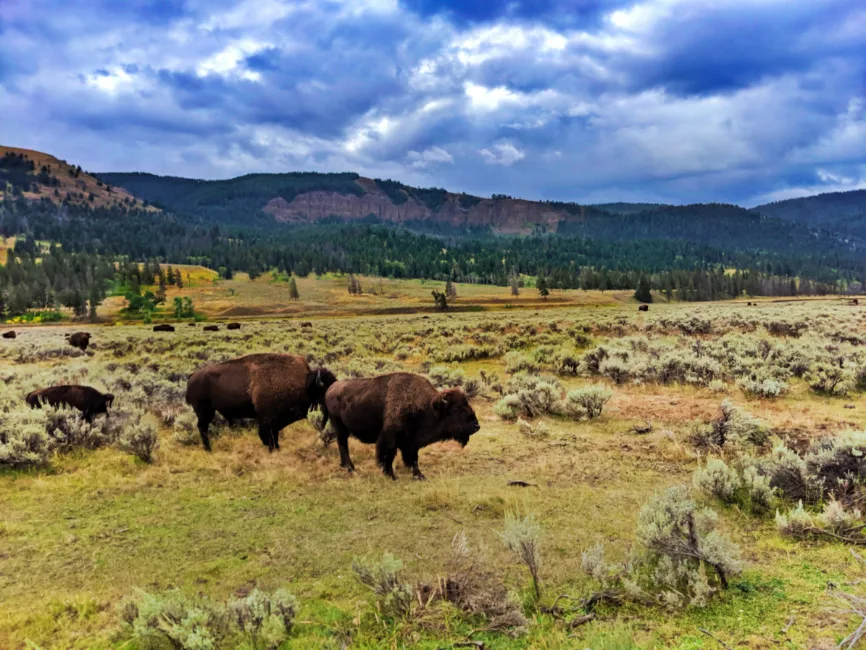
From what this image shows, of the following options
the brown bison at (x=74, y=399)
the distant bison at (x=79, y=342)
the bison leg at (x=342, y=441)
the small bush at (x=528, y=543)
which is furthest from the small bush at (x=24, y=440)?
the distant bison at (x=79, y=342)

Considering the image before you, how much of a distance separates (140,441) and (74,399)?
317 cm

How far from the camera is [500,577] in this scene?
15.8 feet

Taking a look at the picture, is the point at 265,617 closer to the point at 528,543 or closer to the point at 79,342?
the point at 528,543

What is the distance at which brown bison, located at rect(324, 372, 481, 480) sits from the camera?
8094mm

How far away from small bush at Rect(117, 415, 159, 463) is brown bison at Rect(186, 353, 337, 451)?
0.88 metres

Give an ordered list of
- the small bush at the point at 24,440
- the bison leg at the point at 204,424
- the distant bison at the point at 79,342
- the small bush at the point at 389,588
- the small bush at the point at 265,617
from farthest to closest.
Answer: the distant bison at the point at 79,342 < the bison leg at the point at 204,424 < the small bush at the point at 24,440 < the small bush at the point at 389,588 < the small bush at the point at 265,617

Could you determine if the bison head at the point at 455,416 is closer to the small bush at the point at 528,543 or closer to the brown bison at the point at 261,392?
the brown bison at the point at 261,392

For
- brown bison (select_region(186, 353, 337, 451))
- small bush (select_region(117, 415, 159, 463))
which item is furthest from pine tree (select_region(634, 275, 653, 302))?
small bush (select_region(117, 415, 159, 463))

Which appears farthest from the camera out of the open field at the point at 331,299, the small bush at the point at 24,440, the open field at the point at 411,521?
the open field at the point at 331,299

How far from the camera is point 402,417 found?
26.5ft

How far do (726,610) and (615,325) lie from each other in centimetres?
2703

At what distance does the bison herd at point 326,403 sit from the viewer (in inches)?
320

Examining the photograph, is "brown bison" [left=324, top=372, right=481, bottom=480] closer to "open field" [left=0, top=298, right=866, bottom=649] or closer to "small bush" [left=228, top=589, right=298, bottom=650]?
"open field" [left=0, top=298, right=866, bottom=649]

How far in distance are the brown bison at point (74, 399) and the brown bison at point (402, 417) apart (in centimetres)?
616
